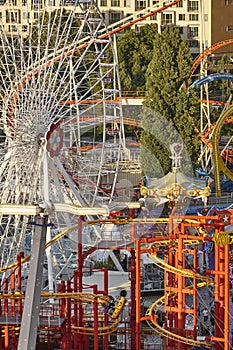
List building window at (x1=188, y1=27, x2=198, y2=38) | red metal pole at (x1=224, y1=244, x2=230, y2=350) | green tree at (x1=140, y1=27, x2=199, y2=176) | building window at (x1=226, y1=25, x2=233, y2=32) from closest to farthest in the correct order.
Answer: red metal pole at (x1=224, y1=244, x2=230, y2=350)
green tree at (x1=140, y1=27, x2=199, y2=176)
building window at (x1=226, y1=25, x2=233, y2=32)
building window at (x1=188, y1=27, x2=198, y2=38)

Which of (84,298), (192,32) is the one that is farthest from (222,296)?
(192,32)

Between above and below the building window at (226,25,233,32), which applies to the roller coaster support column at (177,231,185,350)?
below

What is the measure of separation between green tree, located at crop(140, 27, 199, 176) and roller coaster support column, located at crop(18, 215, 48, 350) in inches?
935

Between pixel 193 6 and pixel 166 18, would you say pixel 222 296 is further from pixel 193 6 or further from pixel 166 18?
pixel 193 6

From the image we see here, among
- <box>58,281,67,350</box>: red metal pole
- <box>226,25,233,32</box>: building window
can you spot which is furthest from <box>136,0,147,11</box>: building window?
<box>58,281,67,350</box>: red metal pole

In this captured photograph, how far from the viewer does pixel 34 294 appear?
15445 millimetres

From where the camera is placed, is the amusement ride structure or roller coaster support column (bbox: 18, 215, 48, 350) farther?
the amusement ride structure

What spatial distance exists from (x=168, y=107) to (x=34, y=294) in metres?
26.2

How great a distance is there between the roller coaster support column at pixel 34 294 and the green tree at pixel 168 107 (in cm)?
2374

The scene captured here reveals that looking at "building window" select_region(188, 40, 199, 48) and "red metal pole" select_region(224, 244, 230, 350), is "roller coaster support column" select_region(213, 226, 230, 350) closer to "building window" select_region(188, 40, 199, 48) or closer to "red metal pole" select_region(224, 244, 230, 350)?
"red metal pole" select_region(224, 244, 230, 350)

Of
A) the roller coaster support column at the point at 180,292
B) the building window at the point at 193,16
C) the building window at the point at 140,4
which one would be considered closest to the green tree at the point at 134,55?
the building window at the point at 140,4

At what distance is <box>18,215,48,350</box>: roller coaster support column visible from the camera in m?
15.0

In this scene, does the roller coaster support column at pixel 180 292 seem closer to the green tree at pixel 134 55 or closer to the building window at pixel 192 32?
the green tree at pixel 134 55

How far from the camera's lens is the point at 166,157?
39.8 m
